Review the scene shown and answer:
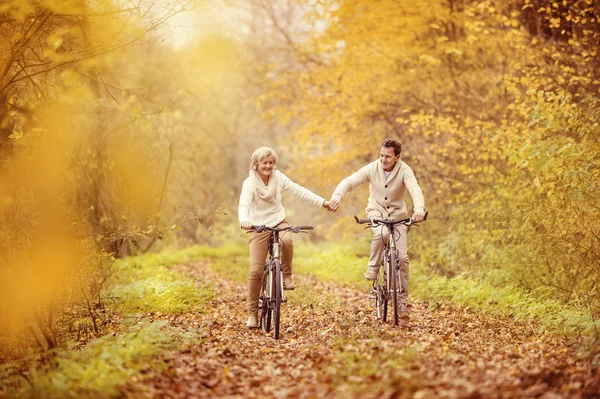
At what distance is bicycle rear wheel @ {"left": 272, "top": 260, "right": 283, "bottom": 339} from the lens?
830 centimetres

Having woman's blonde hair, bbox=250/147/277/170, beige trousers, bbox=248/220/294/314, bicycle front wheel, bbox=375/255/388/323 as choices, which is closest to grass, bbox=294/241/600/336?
bicycle front wheel, bbox=375/255/388/323

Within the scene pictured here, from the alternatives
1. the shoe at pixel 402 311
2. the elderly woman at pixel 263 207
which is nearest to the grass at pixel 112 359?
the elderly woman at pixel 263 207

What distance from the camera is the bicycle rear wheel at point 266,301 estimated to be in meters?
8.64

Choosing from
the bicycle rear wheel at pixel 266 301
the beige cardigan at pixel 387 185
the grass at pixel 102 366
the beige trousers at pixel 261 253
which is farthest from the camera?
the beige cardigan at pixel 387 185

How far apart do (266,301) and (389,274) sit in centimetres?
168

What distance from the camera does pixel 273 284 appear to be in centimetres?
852

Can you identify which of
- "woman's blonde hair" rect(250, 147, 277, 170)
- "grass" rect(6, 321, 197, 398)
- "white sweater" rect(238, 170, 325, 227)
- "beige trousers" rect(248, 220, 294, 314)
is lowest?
"grass" rect(6, 321, 197, 398)

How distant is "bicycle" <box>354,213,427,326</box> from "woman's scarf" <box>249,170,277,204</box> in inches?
44.8

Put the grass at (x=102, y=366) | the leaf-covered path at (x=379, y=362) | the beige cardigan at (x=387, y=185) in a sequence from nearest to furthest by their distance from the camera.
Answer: the leaf-covered path at (x=379, y=362) → the grass at (x=102, y=366) → the beige cardigan at (x=387, y=185)

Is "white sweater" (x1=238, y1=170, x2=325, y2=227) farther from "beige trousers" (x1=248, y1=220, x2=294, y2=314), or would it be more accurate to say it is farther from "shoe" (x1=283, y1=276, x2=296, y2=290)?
"shoe" (x1=283, y1=276, x2=296, y2=290)

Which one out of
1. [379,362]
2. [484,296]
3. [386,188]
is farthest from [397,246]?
[379,362]

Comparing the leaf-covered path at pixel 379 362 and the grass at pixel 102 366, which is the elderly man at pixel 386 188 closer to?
the leaf-covered path at pixel 379 362

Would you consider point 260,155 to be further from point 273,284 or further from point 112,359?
point 112,359

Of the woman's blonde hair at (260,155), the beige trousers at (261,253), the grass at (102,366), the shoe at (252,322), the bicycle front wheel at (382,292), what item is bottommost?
the shoe at (252,322)
